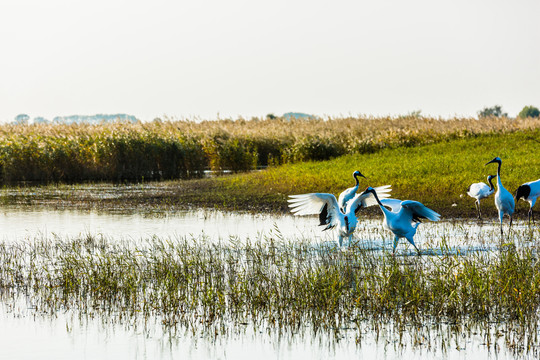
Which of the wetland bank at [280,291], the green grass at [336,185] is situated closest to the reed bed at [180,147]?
the green grass at [336,185]

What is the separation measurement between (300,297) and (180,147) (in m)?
26.5

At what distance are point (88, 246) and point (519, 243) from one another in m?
8.16

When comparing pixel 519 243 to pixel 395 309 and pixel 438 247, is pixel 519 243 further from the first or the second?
pixel 395 309

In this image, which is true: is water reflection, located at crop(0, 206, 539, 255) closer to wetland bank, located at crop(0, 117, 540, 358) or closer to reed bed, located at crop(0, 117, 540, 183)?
wetland bank, located at crop(0, 117, 540, 358)

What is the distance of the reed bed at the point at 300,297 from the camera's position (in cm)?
762

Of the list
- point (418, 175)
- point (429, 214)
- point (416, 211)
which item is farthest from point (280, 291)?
point (418, 175)

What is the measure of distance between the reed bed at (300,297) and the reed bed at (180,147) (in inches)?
840

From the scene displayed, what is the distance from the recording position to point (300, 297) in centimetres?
830

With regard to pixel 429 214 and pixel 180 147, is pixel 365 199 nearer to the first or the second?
pixel 429 214

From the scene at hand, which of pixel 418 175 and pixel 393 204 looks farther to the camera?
pixel 418 175

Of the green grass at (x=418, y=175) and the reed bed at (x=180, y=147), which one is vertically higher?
the reed bed at (x=180, y=147)

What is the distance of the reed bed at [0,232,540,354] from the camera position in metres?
7.62

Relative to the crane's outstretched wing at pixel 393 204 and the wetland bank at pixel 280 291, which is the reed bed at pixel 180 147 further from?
the crane's outstretched wing at pixel 393 204

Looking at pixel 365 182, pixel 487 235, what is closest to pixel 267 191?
pixel 365 182
